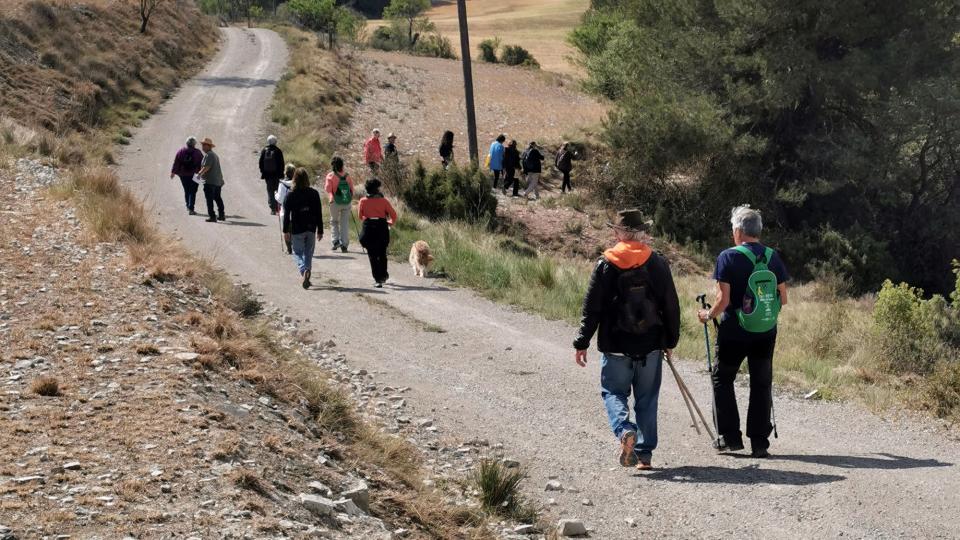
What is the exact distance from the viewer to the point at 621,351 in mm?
7297

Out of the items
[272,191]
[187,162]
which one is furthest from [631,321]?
[187,162]

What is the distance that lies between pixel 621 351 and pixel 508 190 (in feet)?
78.8

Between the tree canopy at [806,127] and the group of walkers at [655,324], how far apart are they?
708 inches

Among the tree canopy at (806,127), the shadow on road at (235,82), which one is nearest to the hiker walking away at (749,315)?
the tree canopy at (806,127)

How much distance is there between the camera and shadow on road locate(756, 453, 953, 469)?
7582 millimetres

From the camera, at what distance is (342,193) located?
17016 mm

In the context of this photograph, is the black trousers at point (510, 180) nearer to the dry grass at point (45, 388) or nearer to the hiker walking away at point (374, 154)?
the hiker walking away at point (374, 154)

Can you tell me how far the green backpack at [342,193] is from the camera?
1702 cm

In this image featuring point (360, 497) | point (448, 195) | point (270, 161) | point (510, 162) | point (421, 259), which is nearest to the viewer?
point (360, 497)

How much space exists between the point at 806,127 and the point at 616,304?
882 inches

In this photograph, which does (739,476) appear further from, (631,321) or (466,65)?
(466,65)

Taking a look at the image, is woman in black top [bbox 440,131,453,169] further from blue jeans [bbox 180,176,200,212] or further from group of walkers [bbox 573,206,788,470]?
group of walkers [bbox 573,206,788,470]

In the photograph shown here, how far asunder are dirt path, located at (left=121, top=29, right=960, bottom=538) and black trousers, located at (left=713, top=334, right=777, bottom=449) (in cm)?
22

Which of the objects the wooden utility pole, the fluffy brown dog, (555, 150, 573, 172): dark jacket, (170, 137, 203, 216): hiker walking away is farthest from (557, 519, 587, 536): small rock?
(555, 150, 573, 172): dark jacket
